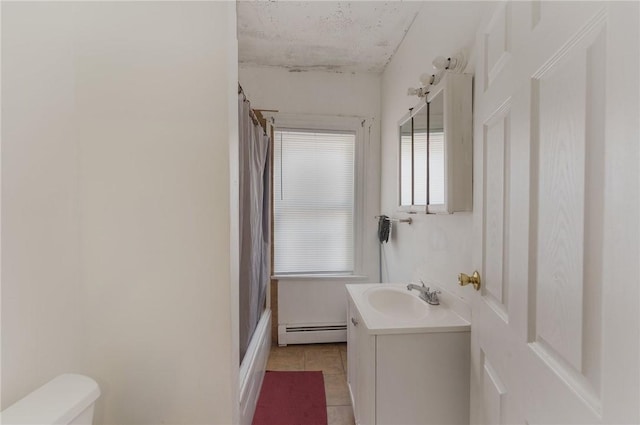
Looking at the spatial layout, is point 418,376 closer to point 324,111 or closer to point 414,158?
point 414,158

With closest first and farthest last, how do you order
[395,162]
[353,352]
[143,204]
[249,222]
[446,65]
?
1. [143,204]
2. [446,65]
3. [353,352]
4. [249,222]
5. [395,162]

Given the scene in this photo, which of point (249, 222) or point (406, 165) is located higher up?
point (406, 165)

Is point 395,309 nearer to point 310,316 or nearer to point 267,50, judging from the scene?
point 310,316

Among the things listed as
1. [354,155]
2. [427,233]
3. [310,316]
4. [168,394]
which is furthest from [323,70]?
[168,394]

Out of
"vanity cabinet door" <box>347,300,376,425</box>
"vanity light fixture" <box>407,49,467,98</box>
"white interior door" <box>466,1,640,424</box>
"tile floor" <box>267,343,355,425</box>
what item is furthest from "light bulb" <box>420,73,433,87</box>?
"tile floor" <box>267,343,355,425</box>

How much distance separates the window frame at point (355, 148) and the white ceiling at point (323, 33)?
0.43 meters

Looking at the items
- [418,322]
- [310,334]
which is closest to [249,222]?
[418,322]

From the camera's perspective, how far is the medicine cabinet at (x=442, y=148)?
1147 mm

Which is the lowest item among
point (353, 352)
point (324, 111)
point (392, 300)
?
point (353, 352)

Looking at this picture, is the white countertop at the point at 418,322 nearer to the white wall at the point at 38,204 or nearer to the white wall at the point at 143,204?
the white wall at the point at 143,204

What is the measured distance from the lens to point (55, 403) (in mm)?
649

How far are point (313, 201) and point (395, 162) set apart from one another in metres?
0.81

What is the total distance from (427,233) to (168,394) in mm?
1409

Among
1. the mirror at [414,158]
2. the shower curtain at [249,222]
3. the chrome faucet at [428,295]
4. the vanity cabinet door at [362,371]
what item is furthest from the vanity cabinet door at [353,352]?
the mirror at [414,158]
